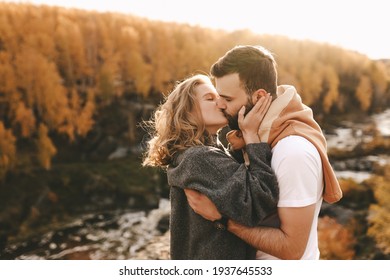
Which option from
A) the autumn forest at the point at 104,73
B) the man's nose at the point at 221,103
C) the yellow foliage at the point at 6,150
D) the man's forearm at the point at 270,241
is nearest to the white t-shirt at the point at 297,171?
the man's forearm at the point at 270,241

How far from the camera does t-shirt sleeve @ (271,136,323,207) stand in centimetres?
212

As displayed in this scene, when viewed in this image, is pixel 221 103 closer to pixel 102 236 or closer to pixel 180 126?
pixel 180 126

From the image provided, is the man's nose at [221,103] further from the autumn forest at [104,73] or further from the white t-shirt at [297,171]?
the autumn forest at [104,73]

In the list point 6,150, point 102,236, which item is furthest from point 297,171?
point 6,150

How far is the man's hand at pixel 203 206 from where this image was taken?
2.27m

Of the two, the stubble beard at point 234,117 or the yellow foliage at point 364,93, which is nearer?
the stubble beard at point 234,117

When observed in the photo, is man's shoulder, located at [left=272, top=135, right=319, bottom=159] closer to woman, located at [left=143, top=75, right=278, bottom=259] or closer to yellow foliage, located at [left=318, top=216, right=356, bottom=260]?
woman, located at [left=143, top=75, right=278, bottom=259]

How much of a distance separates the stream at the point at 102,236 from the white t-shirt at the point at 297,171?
1819 cm

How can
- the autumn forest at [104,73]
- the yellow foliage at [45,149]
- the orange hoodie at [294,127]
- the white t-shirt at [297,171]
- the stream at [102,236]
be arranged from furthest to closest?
the autumn forest at [104,73] → the yellow foliage at [45,149] → the stream at [102,236] → the orange hoodie at [294,127] → the white t-shirt at [297,171]

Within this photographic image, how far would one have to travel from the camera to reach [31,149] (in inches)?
1186

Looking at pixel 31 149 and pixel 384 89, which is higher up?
pixel 384 89

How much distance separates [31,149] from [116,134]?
698 centimetres
